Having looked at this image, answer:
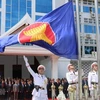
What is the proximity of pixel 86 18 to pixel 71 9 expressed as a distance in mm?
24413

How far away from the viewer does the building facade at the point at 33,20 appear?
23.7 meters

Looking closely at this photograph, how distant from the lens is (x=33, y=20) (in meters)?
23.8

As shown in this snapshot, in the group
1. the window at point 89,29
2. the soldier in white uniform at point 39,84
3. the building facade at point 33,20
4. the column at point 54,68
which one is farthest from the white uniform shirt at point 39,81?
the window at point 89,29

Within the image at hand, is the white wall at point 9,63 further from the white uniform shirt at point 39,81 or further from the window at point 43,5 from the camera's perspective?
the white uniform shirt at point 39,81

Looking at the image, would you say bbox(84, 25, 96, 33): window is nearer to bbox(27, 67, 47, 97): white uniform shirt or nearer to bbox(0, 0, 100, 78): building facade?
bbox(0, 0, 100, 78): building facade

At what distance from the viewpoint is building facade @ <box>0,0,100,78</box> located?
77.7ft

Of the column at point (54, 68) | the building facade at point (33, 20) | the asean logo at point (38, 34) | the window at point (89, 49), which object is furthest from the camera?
the window at point (89, 49)

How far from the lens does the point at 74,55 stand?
689 cm

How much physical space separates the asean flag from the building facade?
13.5 metres

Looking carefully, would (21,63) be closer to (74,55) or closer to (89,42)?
(89,42)

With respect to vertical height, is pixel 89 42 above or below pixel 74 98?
above

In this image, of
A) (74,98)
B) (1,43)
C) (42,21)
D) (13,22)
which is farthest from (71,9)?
(13,22)

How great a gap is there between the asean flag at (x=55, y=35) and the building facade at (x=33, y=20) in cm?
1349

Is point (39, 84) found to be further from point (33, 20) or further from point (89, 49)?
point (89, 49)
